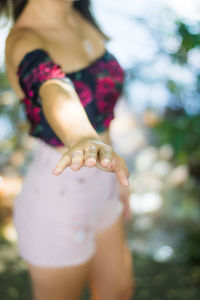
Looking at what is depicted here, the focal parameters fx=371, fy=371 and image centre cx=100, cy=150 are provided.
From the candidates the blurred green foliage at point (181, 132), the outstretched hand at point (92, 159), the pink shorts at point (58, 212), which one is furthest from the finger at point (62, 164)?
the blurred green foliage at point (181, 132)

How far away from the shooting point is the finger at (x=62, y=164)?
734 mm

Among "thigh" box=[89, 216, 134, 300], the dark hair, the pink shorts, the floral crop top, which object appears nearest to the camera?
the floral crop top

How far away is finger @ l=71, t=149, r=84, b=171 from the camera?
73 cm

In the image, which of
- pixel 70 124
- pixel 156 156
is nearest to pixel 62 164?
pixel 70 124

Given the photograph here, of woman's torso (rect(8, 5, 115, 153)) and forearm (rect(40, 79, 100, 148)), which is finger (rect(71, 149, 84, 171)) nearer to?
forearm (rect(40, 79, 100, 148))

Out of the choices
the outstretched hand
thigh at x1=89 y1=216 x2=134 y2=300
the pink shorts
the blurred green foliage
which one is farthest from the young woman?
the blurred green foliage

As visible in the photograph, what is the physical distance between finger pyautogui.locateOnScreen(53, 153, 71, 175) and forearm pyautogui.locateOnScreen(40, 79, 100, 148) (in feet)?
0.26

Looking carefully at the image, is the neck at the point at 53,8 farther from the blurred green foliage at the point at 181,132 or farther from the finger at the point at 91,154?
the blurred green foliage at the point at 181,132

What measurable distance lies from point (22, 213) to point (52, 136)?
30cm

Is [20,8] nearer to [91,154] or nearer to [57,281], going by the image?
[91,154]

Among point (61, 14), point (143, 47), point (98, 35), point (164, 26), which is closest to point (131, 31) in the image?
point (143, 47)

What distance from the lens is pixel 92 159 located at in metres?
0.73

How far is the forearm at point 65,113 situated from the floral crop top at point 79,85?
54mm

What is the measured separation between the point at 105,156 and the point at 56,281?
2.21 feet
